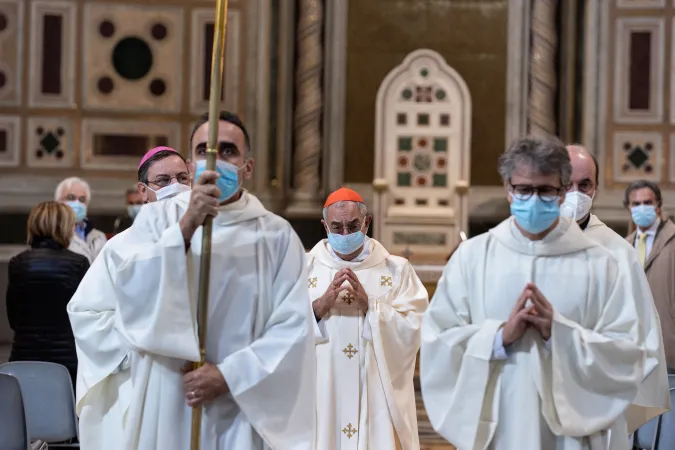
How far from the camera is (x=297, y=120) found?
1166 cm

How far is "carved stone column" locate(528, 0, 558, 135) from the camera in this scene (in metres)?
11.6

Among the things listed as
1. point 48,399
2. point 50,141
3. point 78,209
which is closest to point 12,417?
point 48,399

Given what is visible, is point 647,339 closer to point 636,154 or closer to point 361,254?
point 361,254

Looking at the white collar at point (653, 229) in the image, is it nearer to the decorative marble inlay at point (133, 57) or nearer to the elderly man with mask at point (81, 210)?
the elderly man with mask at point (81, 210)

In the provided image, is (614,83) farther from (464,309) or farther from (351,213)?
(464,309)

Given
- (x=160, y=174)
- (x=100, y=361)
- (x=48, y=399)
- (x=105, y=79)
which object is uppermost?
(x=105, y=79)

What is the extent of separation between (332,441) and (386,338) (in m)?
0.62

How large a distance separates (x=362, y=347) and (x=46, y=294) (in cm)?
180

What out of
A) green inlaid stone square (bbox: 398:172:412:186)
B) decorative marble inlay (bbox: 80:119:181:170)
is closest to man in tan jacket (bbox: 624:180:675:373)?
green inlaid stone square (bbox: 398:172:412:186)

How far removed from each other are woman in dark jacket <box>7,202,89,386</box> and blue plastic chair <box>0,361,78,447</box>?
825 millimetres

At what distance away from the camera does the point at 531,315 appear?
3.11 metres

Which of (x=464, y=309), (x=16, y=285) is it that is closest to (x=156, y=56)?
(x=16, y=285)

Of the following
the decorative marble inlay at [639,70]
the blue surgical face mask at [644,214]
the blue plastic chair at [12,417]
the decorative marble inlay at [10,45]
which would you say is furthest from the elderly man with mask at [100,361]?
the decorative marble inlay at [639,70]

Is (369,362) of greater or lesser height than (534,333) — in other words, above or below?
below
